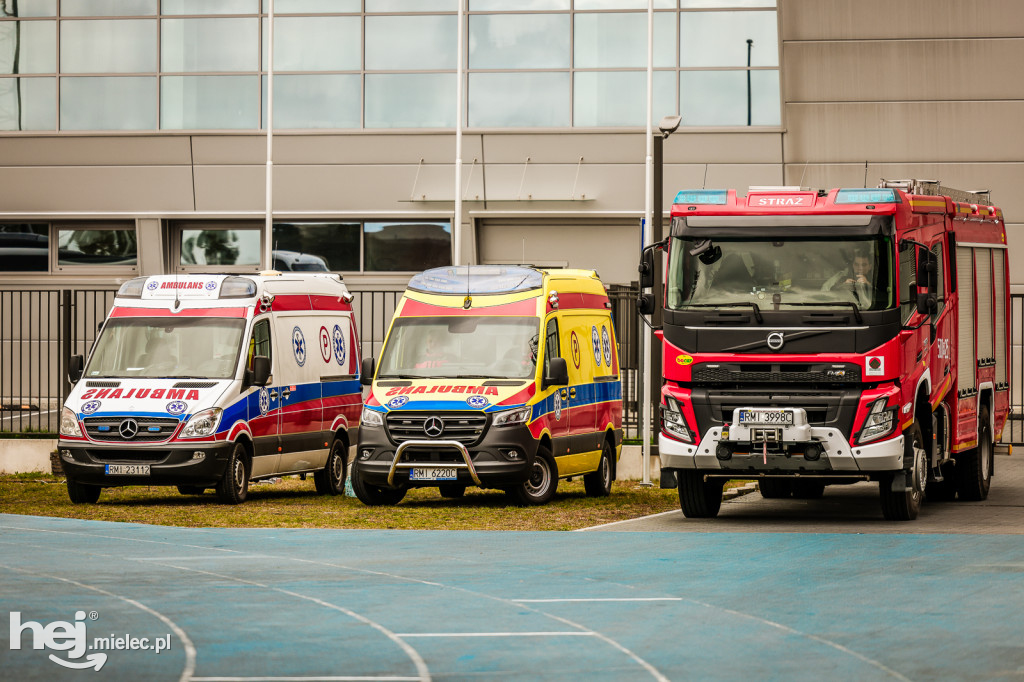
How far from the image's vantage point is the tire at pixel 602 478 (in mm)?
19984

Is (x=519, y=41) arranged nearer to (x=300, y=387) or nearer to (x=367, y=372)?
(x=300, y=387)

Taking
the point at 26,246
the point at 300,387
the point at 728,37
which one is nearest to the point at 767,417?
the point at 300,387

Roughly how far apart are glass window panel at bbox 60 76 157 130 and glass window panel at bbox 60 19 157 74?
22cm

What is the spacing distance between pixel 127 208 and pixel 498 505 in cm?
1695

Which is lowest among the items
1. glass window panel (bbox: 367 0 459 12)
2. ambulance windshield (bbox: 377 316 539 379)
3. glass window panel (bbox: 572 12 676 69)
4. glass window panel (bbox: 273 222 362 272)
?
ambulance windshield (bbox: 377 316 539 379)

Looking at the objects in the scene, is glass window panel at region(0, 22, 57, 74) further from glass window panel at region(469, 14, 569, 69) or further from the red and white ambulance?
the red and white ambulance

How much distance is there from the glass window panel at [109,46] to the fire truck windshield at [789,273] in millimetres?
19712

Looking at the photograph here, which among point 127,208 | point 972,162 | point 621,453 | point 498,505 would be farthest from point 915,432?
point 127,208

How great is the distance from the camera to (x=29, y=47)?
33250 mm

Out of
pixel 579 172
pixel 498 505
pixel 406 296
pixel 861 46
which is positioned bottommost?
pixel 498 505

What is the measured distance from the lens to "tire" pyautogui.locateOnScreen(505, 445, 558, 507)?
59.7 feet

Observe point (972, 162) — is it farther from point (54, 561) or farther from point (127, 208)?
point (54, 561)

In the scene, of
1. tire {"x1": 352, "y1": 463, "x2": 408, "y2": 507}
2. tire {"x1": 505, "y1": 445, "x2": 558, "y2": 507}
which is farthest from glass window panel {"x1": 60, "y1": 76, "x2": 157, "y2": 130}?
tire {"x1": 505, "y1": 445, "x2": 558, "y2": 507}

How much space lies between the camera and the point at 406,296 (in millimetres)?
19078
